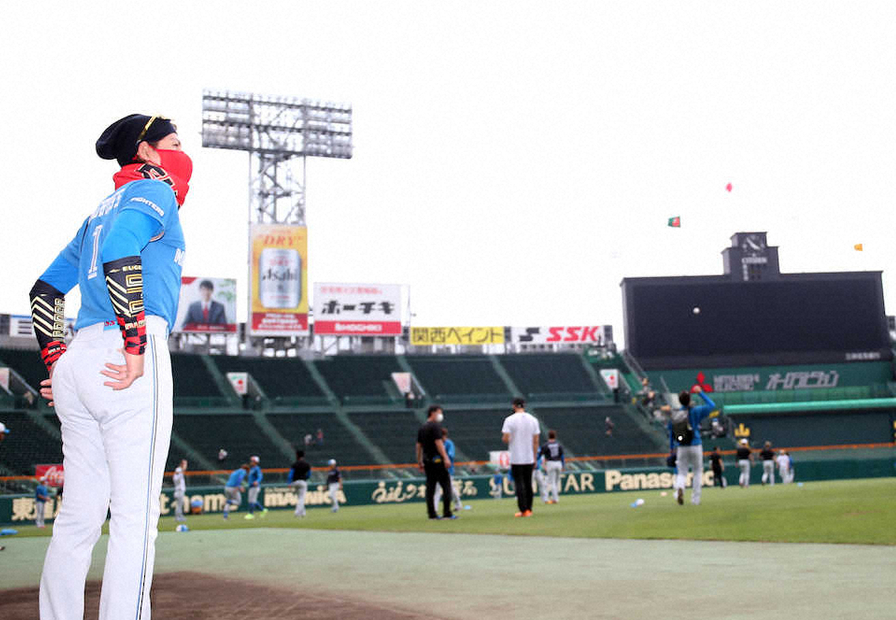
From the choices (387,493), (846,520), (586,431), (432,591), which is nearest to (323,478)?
(387,493)

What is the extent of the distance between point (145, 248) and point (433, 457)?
11181 millimetres

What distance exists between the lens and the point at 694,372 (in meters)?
48.9

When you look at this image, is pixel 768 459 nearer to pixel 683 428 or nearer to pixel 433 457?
pixel 683 428

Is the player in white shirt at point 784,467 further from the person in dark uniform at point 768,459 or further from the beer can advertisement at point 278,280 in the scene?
the beer can advertisement at point 278,280

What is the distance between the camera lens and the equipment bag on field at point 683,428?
1538 centimetres

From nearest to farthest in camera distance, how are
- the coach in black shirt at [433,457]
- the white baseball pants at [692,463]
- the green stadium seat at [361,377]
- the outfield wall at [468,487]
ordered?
the coach in black shirt at [433,457] < the white baseball pants at [692,463] < the outfield wall at [468,487] < the green stadium seat at [361,377]

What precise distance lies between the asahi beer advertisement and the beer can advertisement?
4.78 feet

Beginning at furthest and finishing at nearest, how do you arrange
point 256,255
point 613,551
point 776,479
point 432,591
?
point 256,255, point 776,479, point 613,551, point 432,591

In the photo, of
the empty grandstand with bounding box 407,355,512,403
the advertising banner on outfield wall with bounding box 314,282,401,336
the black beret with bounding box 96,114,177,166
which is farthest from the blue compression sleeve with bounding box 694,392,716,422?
the advertising banner on outfield wall with bounding box 314,282,401,336

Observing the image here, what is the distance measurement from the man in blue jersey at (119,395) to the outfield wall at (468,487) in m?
25.2

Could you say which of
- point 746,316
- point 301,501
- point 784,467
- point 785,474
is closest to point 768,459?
point 784,467

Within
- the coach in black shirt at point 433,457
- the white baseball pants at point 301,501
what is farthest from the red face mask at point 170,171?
the white baseball pants at point 301,501

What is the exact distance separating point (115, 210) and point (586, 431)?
43551mm

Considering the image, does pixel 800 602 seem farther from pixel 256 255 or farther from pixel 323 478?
pixel 256 255
